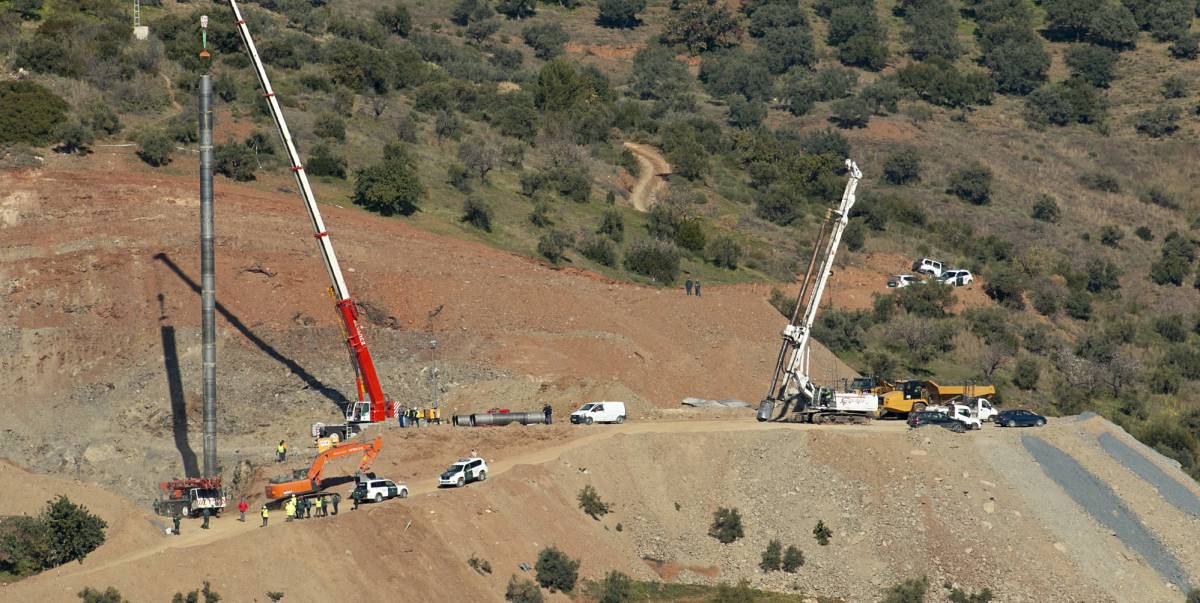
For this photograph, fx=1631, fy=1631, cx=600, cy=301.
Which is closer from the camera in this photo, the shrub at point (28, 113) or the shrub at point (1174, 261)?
the shrub at point (28, 113)

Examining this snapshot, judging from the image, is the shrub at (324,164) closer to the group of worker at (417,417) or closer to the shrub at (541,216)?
the shrub at (541,216)

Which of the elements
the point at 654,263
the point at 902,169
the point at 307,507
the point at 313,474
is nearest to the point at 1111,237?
the point at 902,169

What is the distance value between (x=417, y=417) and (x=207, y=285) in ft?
41.5

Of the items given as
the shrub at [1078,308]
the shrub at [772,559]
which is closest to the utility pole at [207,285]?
the shrub at [772,559]

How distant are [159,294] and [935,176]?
77.0 metres

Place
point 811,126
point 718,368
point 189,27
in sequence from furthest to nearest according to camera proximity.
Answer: point 811,126 → point 189,27 → point 718,368

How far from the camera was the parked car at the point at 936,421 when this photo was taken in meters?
64.2

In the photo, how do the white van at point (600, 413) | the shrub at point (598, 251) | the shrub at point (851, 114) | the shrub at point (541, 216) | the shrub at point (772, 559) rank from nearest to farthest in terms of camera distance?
the shrub at point (772, 559)
the white van at point (600, 413)
the shrub at point (598, 251)
the shrub at point (541, 216)
the shrub at point (851, 114)

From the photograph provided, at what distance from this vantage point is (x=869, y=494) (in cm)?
5969

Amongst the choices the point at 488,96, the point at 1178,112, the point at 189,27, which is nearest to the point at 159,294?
the point at 189,27

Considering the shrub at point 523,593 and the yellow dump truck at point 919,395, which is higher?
the yellow dump truck at point 919,395

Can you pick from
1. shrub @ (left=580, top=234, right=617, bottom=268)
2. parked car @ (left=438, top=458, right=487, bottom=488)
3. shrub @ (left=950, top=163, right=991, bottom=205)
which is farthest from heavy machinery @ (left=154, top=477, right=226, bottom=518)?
shrub @ (left=950, top=163, right=991, bottom=205)

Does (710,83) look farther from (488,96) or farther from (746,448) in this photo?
(746,448)

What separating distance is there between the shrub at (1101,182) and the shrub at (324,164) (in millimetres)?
70767
